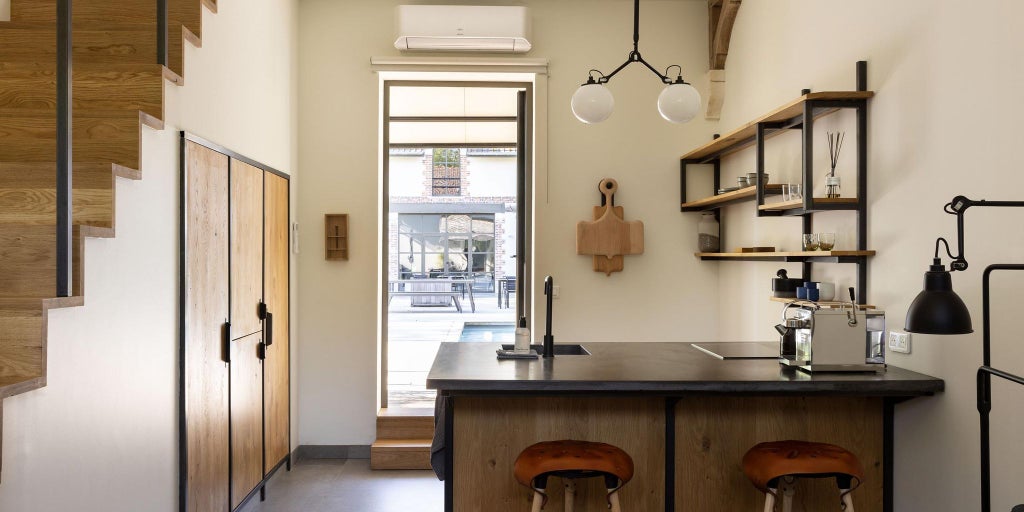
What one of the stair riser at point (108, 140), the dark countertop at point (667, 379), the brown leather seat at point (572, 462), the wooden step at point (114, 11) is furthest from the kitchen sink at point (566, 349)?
the wooden step at point (114, 11)

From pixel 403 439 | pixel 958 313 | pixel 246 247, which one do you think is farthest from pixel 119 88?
pixel 403 439

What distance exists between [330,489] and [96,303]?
2346mm

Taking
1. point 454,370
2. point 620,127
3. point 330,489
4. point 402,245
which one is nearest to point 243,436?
point 330,489

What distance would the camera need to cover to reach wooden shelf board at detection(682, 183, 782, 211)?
146 inches

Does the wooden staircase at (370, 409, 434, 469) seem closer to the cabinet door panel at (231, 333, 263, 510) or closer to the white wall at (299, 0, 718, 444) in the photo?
the white wall at (299, 0, 718, 444)

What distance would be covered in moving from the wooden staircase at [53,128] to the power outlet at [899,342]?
9.94ft

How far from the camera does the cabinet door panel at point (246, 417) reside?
11.7 ft

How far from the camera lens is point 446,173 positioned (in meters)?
5.98

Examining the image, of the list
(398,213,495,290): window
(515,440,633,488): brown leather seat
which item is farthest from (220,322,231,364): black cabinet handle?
(398,213,495,290): window

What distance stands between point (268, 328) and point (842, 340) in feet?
10.3

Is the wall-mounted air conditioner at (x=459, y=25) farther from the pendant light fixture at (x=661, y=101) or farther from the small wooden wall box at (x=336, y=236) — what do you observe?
the pendant light fixture at (x=661, y=101)

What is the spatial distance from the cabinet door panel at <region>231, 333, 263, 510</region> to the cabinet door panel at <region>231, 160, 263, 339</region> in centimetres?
11

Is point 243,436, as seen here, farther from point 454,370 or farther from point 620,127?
point 620,127

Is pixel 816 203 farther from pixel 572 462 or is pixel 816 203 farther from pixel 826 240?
pixel 572 462
